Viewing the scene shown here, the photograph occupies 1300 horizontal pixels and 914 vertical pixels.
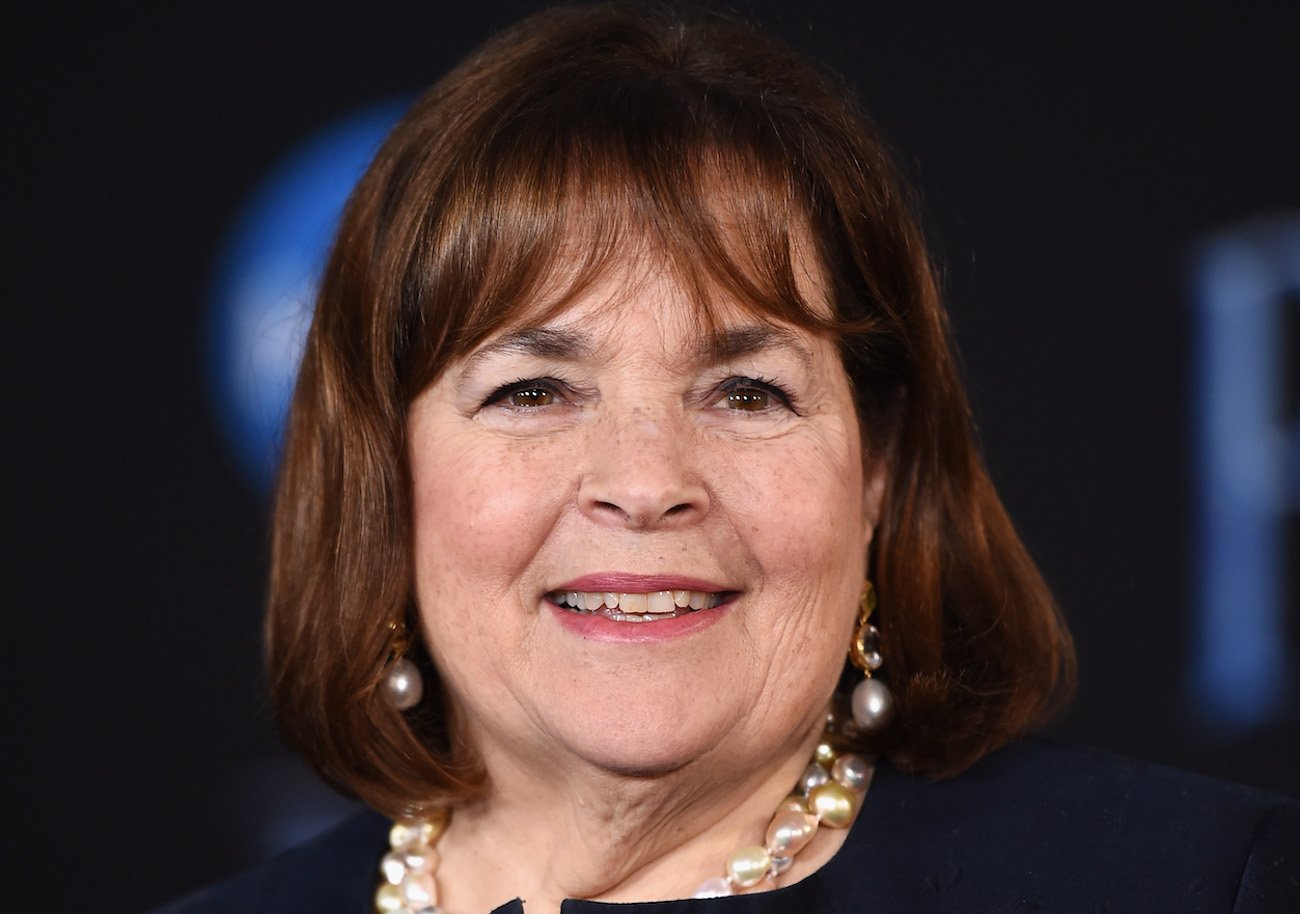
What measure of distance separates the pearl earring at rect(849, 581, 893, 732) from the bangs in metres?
0.37

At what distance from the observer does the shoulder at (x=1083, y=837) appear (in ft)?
5.53

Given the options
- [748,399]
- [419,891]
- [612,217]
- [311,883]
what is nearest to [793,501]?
[748,399]

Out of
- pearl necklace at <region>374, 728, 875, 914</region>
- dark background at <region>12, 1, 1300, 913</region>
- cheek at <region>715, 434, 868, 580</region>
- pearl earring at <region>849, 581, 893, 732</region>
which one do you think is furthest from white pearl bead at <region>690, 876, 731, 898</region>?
dark background at <region>12, 1, 1300, 913</region>

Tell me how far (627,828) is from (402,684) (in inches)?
14.4

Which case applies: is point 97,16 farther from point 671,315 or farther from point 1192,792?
point 1192,792

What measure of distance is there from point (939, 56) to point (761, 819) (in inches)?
69.9

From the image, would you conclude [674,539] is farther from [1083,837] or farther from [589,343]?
[1083,837]

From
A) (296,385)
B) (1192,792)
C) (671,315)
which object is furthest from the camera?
(296,385)

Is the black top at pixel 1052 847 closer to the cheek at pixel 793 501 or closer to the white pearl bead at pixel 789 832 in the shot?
the white pearl bead at pixel 789 832

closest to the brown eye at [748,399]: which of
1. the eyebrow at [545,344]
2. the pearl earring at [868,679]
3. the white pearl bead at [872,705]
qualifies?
the eyebrow at [545,344]

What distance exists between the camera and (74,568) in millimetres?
3023

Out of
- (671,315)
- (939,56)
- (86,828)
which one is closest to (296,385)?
(671,315)

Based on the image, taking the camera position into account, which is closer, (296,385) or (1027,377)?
(296,385)

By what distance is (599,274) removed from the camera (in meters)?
1.68
